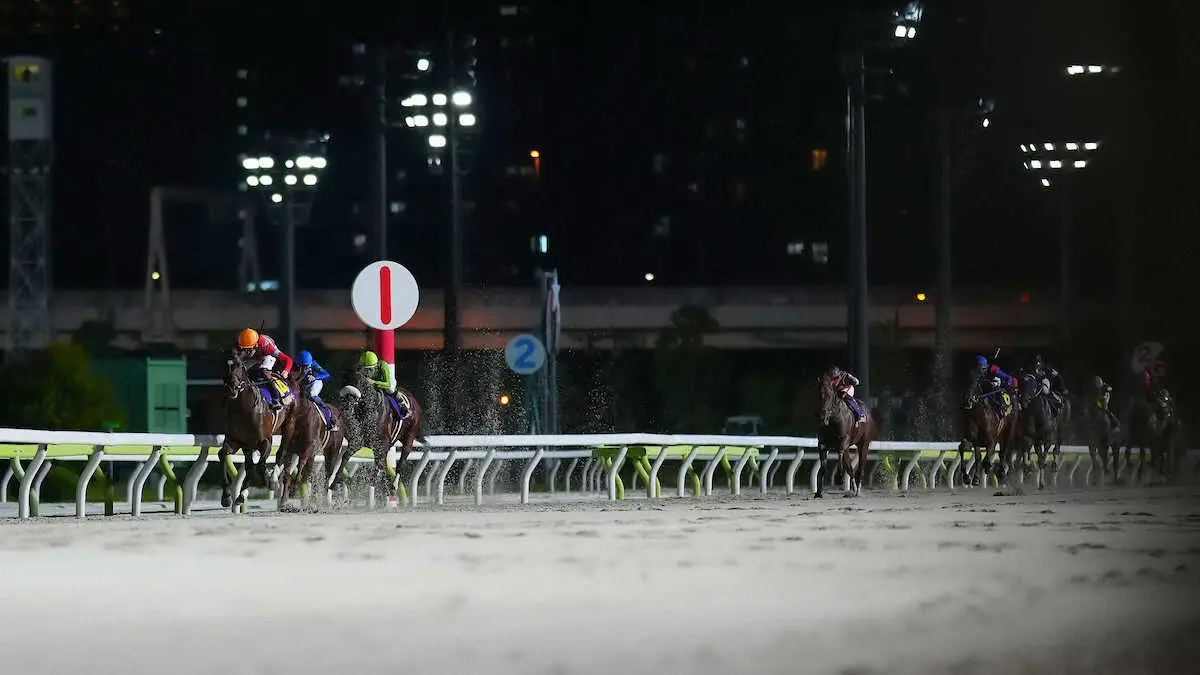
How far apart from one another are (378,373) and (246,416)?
8.24ft

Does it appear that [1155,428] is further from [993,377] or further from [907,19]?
[907,19]

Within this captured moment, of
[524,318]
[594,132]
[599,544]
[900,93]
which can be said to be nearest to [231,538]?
[599,544]

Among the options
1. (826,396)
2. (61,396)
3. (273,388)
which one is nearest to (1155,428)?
(826,396)

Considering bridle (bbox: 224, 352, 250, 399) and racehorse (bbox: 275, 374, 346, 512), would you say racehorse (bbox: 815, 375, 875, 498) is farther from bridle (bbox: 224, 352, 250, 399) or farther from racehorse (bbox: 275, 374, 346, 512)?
bridle (bbox: 224, 352, 250, 399)

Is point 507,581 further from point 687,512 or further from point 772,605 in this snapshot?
point 687,512

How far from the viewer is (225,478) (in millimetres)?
18688

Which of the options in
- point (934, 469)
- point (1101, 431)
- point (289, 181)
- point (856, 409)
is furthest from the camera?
point (289, 181)

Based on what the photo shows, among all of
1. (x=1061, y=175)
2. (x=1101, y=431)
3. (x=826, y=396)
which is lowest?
(x=1101, y=431)

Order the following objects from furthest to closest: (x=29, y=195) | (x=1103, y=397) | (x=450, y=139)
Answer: (x=29, y=195) → (x=1103, y=397) → (x=450, y=139)

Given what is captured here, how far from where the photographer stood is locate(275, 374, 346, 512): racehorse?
715 inches

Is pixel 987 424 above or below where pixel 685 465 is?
above

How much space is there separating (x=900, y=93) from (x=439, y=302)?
3830 centimetres

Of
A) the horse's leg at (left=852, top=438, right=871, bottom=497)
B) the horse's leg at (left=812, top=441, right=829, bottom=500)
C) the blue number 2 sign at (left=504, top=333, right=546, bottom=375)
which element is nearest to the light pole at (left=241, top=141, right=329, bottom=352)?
the blue number 2 sign at (left=504, top=333, right=546, bottom=375)

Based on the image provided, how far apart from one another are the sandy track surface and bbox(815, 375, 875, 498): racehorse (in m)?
7.33
